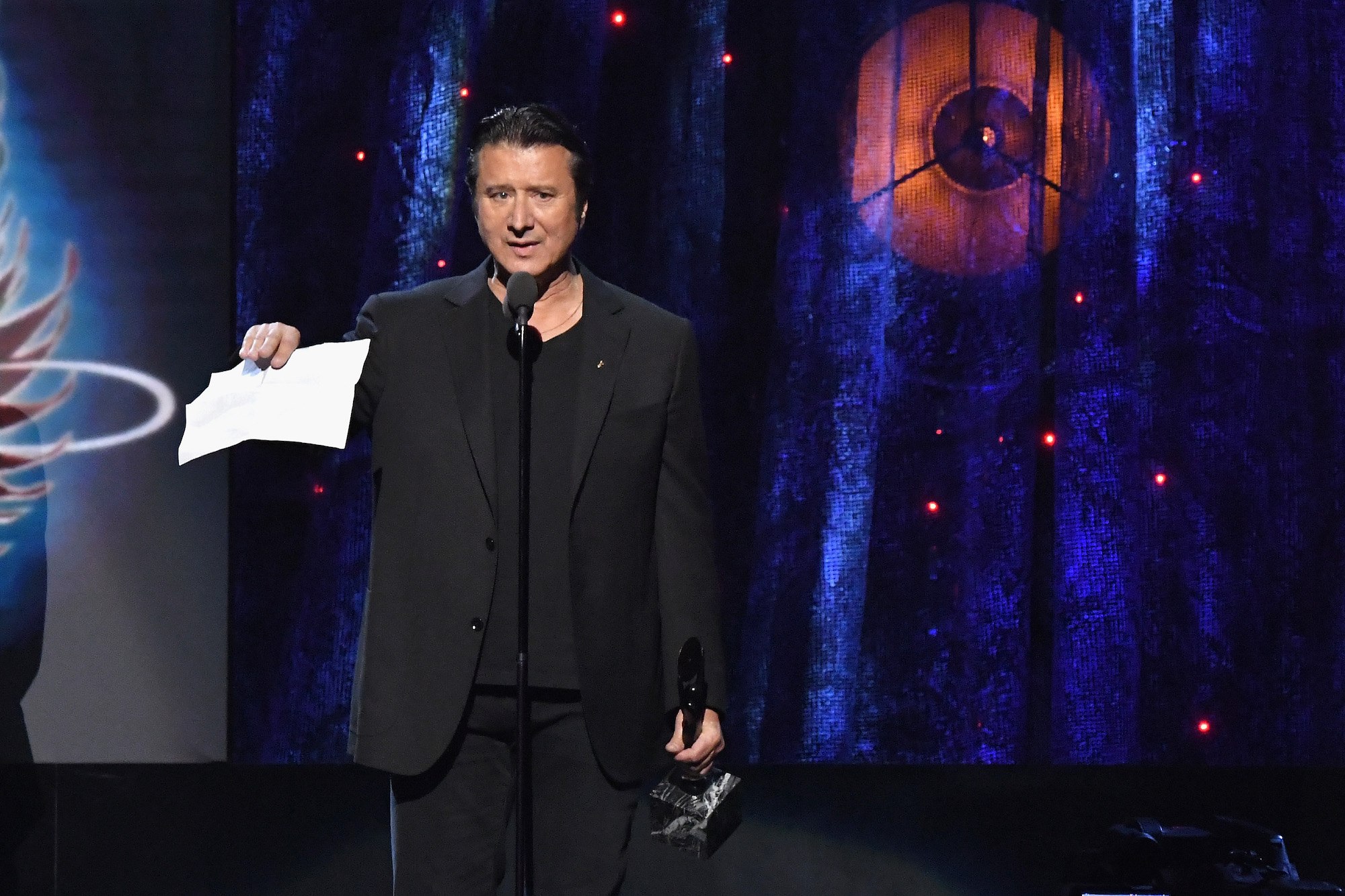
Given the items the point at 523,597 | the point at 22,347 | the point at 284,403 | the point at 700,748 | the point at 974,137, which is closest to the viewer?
the point at 523,597

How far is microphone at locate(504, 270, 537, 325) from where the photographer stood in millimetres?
1640

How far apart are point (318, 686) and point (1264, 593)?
7.72 ft

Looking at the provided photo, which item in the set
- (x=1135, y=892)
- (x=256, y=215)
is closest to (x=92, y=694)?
(x=256, y=215)

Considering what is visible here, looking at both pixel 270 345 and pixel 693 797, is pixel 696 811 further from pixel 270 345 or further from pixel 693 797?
pixel 270 345

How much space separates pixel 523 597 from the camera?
1617 mm

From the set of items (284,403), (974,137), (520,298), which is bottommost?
(284,403)

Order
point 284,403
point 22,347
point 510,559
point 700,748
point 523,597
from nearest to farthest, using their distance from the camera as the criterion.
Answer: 1. point 523,597
2. point 284,403
3. point 510,559
4. point 700,748
5. point 22,347

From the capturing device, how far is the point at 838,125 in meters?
3.27

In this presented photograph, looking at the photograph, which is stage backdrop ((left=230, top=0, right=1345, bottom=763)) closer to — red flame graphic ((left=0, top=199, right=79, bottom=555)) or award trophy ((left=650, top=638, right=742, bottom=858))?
red flame graphic ((left=0, top=199, right=79, bottom=555))

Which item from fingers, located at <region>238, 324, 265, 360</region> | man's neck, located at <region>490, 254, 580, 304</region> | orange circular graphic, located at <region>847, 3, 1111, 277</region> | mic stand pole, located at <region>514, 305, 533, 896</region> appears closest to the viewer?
mic stand pole, located at <region>514, 305, 533, 896</region>

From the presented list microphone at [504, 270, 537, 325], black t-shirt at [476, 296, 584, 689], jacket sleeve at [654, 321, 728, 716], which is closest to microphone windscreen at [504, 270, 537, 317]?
microphone at [504, 270, 537, 325]

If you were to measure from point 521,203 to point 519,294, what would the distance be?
33 centimetres

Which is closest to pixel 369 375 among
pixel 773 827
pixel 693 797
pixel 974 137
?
pixel 693 797

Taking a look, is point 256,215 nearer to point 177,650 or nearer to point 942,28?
point 177,650
